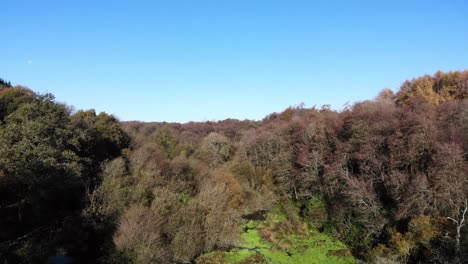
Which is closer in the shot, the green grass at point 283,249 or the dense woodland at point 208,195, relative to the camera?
the dense woodland at point 208,195

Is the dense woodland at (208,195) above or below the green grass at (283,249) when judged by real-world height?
above

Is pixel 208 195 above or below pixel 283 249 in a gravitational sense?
above

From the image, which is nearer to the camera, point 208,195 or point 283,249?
point 208,195

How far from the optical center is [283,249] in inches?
1107

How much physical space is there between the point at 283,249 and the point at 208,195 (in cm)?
730

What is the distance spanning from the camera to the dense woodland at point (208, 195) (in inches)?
850

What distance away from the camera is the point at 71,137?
30.1 m

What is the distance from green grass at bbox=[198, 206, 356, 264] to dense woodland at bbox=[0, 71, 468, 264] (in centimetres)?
48

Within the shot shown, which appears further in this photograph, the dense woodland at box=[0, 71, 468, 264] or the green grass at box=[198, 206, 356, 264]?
the green grass at box=[198, 206, 356, 264]

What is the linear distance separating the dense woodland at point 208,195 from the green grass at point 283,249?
0.48 m

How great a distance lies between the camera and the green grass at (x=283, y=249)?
83.3 ft

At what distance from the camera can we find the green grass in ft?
83.3

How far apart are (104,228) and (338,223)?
61.1 feet

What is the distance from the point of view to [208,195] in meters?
27.1
